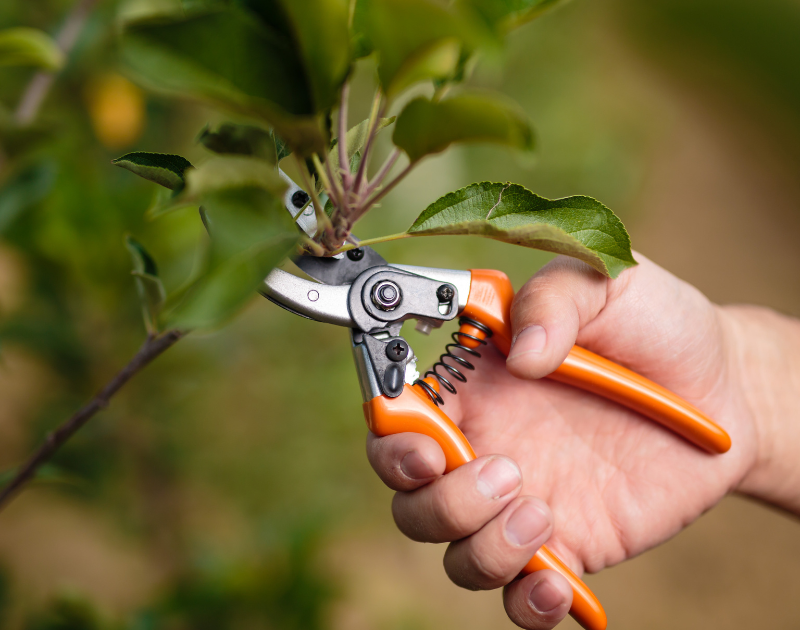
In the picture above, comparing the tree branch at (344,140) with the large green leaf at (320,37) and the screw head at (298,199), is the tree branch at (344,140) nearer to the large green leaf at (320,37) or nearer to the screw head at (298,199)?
the large green leaf at (320,37)

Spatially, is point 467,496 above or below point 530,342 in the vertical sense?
below

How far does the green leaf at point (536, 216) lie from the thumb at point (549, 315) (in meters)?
0.14

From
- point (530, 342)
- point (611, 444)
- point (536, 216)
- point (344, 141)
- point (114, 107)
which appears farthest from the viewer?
point (114, 107)

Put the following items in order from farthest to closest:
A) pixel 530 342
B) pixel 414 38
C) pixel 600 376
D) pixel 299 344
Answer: pixel 299 344, pixel 600 376, pixel 530 342, pixel 414 38

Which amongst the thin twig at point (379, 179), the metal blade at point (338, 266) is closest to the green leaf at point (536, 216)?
the thin twig at point (379, 179)

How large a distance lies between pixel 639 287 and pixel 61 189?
1.11 metres

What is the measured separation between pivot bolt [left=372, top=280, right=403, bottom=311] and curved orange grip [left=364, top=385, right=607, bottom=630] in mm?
117

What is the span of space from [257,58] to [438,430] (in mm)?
538

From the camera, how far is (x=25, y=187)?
2.91 feet

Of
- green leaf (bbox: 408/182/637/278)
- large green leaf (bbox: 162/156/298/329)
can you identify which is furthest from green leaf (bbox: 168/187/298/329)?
green leaf (bbox: 408/182/637/278)

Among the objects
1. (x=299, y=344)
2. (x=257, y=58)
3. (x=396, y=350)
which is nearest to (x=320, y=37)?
(x=257, y=58)

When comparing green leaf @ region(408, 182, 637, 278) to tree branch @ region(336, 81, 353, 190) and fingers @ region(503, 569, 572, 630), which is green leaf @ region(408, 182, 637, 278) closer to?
tree branch @ region(336, 81, 353, 190)

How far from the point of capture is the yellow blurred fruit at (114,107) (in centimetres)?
152

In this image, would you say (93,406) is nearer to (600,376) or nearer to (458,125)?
(458,125)
